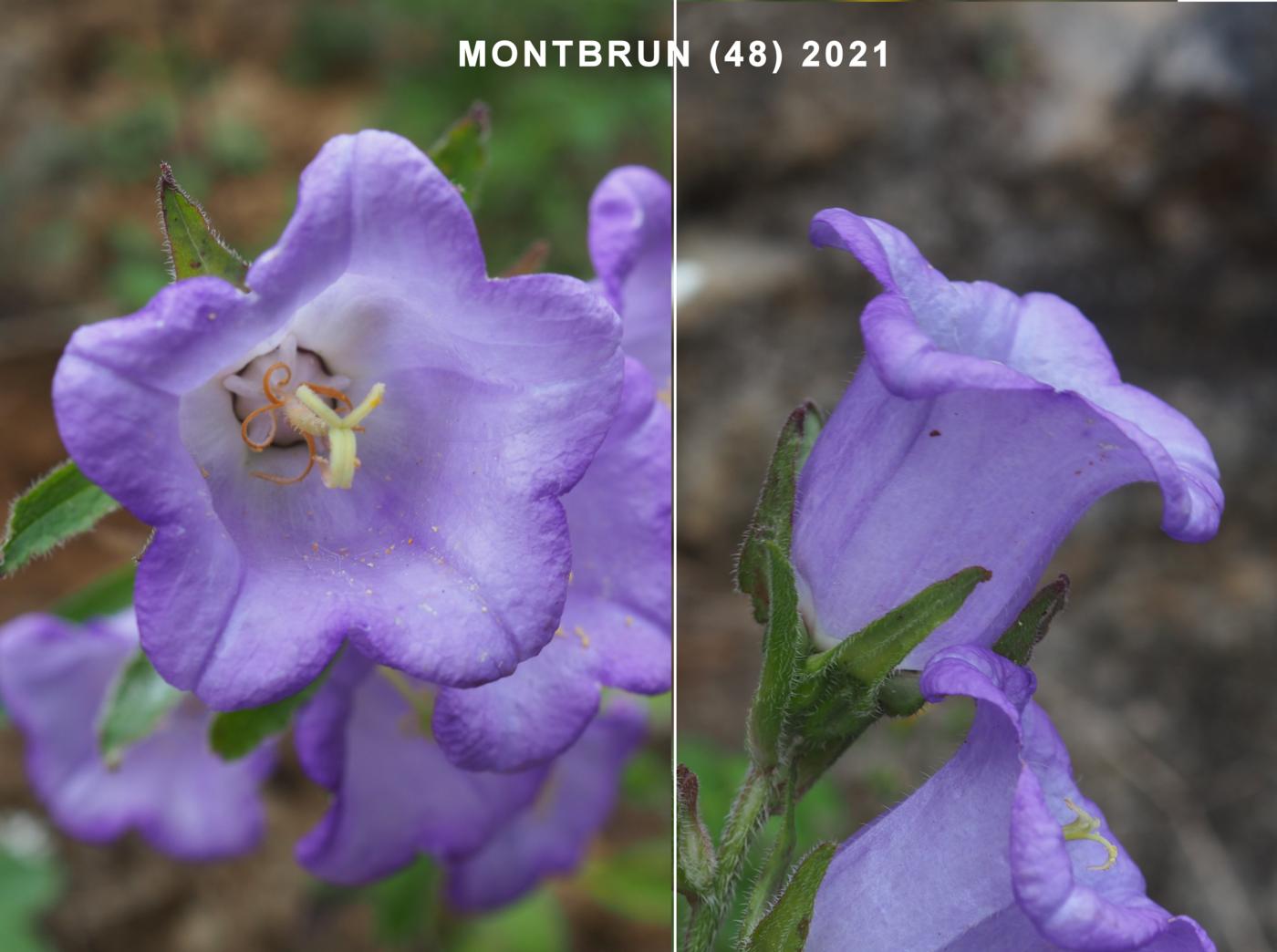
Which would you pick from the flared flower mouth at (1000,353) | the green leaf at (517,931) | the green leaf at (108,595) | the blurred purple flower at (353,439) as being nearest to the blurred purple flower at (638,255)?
the blurred purple flower at (353,439)

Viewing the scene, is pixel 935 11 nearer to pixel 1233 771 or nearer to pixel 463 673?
pixel 1233 771

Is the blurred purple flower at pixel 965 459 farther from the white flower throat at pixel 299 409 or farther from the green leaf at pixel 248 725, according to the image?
the green leaf at pixel 248 725

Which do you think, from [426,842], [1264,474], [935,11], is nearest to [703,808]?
[426,842]

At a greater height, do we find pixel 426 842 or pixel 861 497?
pixel 861 497

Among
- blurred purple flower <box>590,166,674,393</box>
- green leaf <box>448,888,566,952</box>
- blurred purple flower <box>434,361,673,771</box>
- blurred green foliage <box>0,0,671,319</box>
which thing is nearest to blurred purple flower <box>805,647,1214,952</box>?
blurred purple flower <box>434,361,673,771</box>

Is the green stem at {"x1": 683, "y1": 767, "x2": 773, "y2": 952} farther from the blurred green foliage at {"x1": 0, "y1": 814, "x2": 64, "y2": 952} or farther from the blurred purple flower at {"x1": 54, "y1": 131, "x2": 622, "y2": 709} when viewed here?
the blurred green foliage at {"x1": 0, "y1": 814, "x2": 64, "y2": 952}

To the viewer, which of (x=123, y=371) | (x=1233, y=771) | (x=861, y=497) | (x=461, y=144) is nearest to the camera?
(x=123, y=371)

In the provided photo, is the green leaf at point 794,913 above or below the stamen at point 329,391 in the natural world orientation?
below
